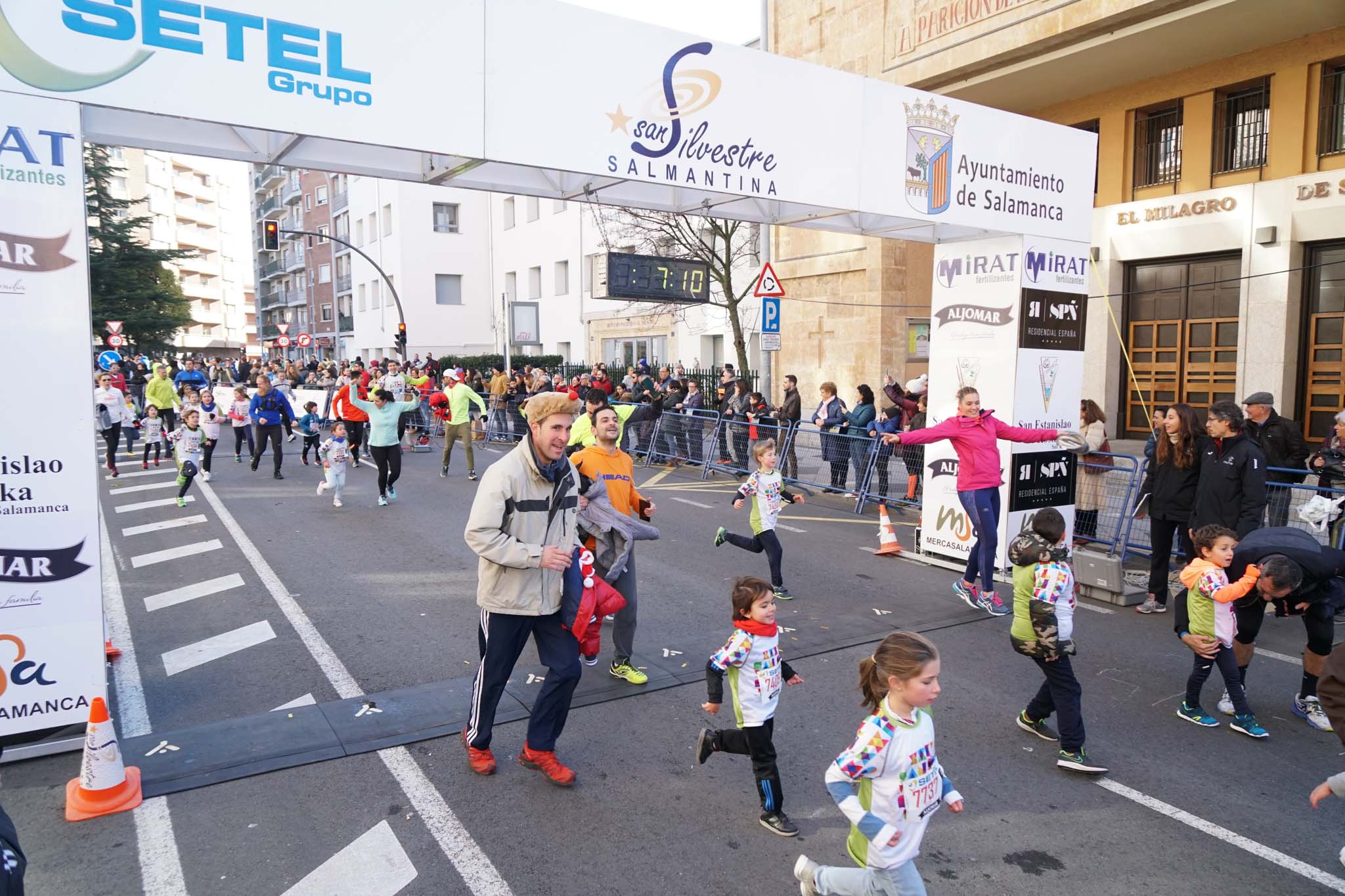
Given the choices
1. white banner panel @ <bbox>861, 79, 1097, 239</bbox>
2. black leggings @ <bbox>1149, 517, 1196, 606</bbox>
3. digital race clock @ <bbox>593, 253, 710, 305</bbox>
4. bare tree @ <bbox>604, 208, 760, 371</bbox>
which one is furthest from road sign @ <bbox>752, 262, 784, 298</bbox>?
black leggings @ <bbox>1149, 517, 1196, 606</bbox>

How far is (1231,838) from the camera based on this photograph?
13.7 feet

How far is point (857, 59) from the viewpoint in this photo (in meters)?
20.6

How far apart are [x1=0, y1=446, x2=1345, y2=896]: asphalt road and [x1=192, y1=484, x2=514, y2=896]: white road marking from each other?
0.05ft

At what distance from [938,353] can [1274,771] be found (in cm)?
577

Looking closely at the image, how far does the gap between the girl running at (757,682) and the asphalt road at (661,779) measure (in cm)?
20

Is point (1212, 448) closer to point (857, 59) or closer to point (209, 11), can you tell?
point (209, 11)

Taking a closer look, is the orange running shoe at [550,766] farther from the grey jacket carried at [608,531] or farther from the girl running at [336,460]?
the girl running at [336,460]

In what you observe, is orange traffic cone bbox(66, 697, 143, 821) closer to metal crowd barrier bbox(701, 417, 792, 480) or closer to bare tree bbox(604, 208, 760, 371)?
metal crowd barrier bbox(701, 417, 792, 480)

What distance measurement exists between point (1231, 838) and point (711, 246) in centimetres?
2023

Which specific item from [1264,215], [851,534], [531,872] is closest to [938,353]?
[851,534]

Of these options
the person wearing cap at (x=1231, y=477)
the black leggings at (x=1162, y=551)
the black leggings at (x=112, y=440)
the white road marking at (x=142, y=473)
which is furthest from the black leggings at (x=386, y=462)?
the person wearing cap at (x=1231, y=477)

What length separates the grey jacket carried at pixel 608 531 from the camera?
6043mm

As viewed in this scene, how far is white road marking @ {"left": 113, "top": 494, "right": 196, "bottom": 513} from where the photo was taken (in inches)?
502

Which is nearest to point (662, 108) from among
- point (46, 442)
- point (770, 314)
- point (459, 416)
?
point (46, 442)
